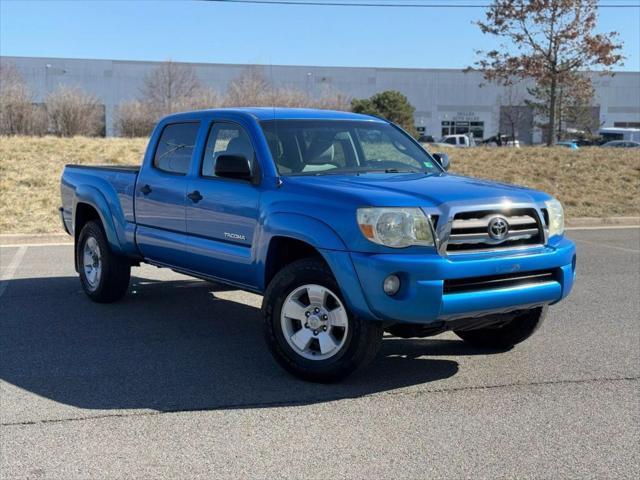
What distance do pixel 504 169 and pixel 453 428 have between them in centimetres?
1662

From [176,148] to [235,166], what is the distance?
1399mm

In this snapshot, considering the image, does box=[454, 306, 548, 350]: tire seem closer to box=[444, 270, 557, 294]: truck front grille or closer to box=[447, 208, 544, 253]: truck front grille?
box=[444, 270, 557, 294]: truck front grille

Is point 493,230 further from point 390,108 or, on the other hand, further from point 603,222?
point 390,108

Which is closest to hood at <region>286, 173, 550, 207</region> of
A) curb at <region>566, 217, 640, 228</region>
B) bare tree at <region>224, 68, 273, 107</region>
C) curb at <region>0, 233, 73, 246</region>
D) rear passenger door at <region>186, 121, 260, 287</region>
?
rear passenger door at <region>186, 121, 260, 287</region>

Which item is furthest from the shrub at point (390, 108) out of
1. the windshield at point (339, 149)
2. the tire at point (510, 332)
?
the tire at point (510, 332)

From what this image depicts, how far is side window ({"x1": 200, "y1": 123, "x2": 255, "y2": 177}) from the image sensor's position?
5980 millimetres

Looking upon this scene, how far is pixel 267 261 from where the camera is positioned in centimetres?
537

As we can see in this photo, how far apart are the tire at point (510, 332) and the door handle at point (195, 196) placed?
2339 millimetres

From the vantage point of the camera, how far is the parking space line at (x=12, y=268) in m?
8.80

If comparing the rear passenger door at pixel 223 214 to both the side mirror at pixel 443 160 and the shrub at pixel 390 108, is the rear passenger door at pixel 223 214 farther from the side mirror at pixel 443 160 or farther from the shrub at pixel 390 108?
the shrub at pixel 390 108

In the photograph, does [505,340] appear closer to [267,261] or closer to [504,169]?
[267,261]

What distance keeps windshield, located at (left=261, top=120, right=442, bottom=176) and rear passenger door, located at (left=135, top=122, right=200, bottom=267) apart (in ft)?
3.19

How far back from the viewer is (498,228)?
488 centimetres

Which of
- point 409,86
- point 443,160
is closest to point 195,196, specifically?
point 443,160
